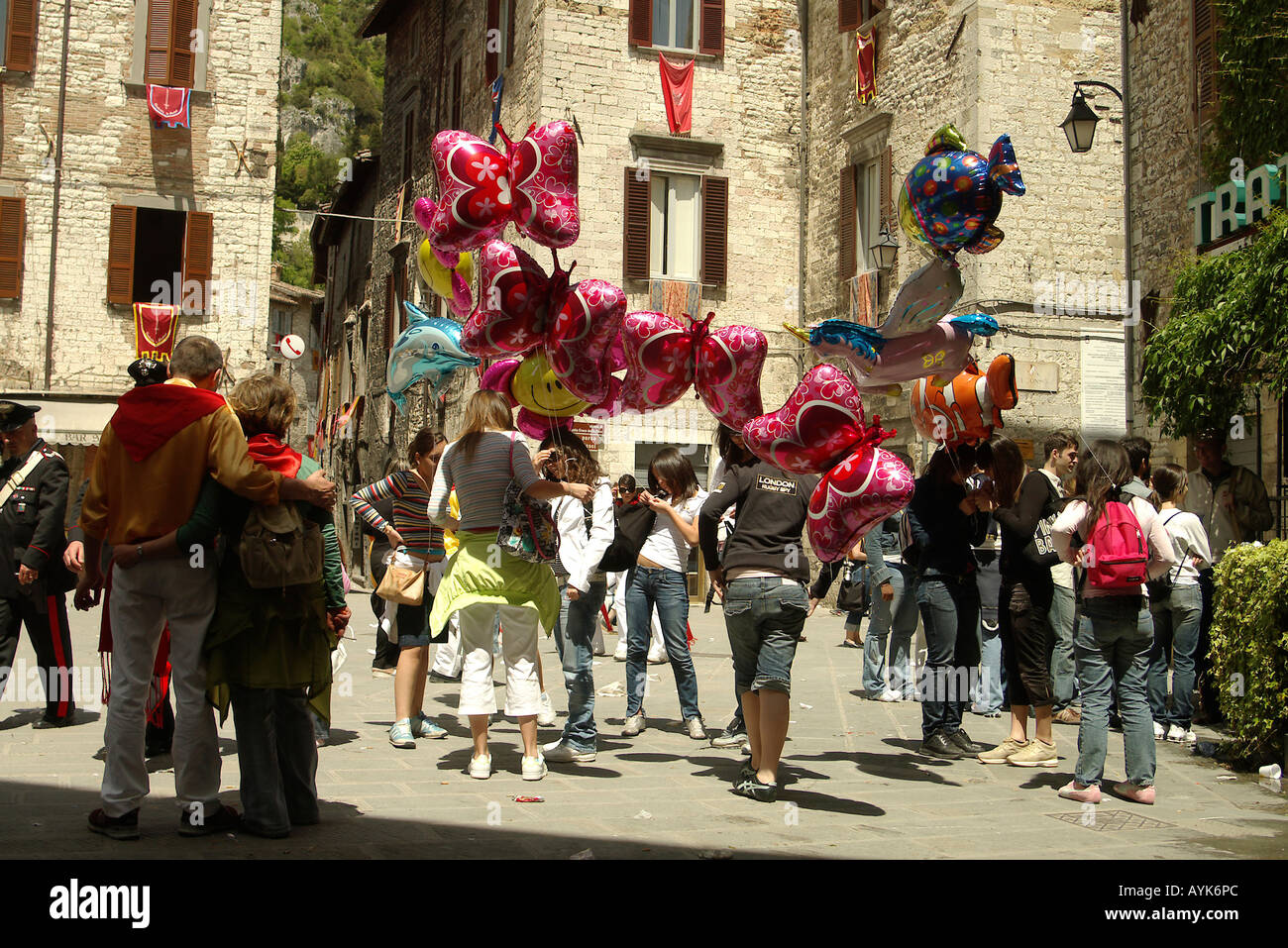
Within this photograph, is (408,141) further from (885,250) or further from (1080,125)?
(1080,125)

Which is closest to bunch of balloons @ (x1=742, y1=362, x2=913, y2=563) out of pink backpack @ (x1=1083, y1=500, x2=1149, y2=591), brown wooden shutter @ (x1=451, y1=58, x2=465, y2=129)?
pink backpack @ (x1=1083, y1=500, x2=1149, y2=591)

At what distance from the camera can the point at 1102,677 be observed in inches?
240

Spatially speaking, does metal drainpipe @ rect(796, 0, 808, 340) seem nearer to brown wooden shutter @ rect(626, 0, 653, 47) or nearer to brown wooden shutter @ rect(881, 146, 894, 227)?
brown wooden shutter @ rect(881, 146, 894, 227)

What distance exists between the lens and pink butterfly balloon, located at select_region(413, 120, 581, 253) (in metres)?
6.11

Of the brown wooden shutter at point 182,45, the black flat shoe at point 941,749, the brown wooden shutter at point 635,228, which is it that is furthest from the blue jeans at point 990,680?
the brown wooden shutter at point 182,45

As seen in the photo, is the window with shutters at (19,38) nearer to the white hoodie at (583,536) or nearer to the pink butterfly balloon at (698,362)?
the white hoodie at (583,536)

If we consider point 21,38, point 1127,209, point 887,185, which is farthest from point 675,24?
point 21,38

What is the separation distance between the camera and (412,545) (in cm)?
759

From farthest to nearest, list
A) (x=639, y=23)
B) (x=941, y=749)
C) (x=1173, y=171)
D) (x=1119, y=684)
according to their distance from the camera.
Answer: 1. (x=639, y=23)
2. (x=1173, y=171)
3. (x=941, y=749)
4. (x=1119, y=684)

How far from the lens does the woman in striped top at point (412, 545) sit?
7.24 meters

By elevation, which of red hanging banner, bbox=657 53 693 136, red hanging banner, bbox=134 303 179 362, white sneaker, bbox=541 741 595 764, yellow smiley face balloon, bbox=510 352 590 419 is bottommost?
white sneaker, bbox=541 741 595 764

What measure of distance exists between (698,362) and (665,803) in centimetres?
218

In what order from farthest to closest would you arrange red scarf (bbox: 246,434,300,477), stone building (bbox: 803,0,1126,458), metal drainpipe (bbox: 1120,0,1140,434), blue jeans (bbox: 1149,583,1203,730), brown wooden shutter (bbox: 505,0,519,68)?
brown wooden shutter (bbox: 505,0,519,68), stone building (bbox: 803,0,1126,458), metal drainpipe (bbox: 1120,0,1140,434), blue jeans (bbox: 1149,583,1203,730), red scarf (bbox: 246,434,300,477)

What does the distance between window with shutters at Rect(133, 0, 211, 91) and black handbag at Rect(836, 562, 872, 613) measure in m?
15.0
